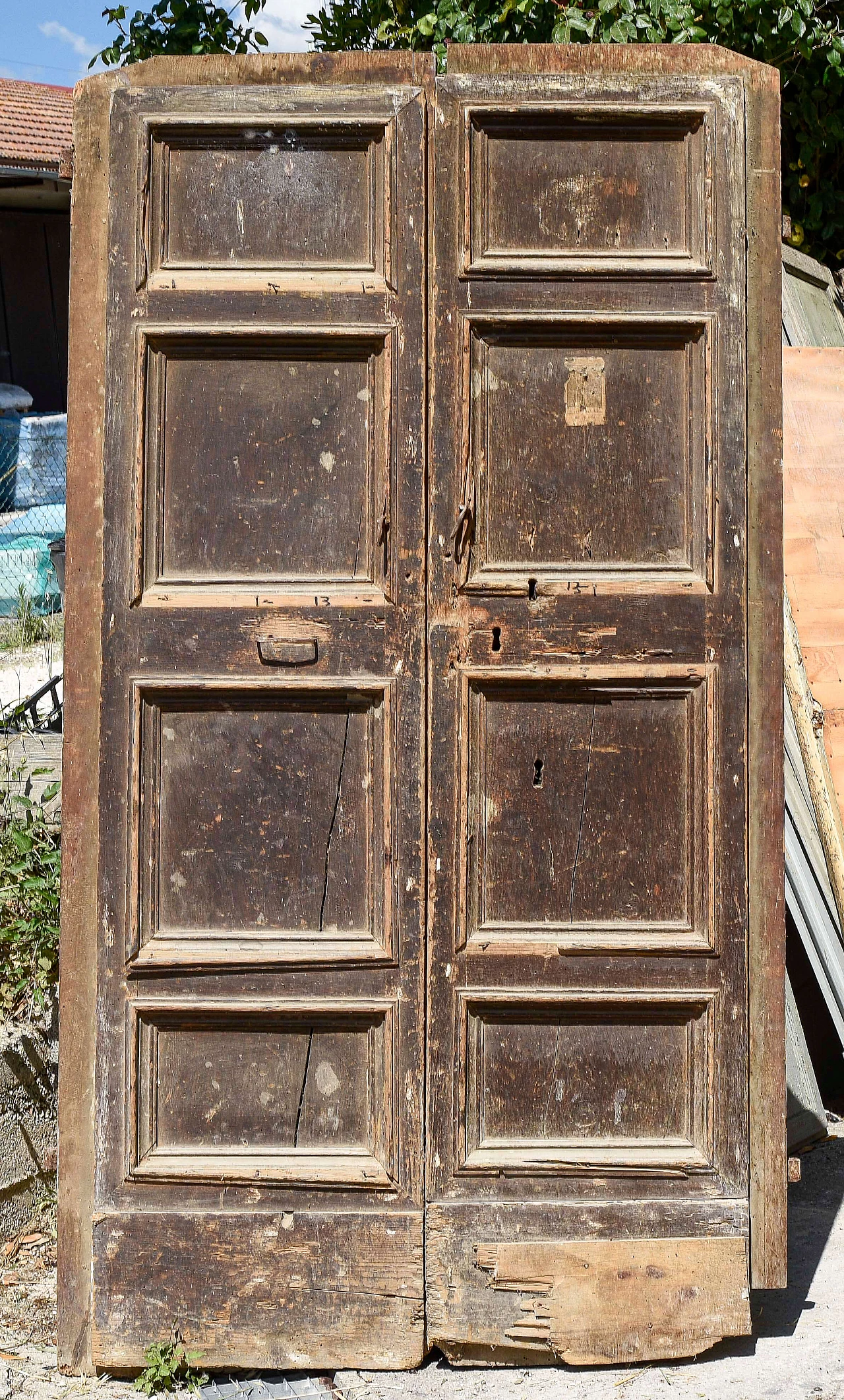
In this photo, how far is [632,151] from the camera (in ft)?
8.01

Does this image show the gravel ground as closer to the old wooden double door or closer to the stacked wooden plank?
the old wooden double door

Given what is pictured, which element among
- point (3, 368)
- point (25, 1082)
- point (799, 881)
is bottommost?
point (25, 1082)

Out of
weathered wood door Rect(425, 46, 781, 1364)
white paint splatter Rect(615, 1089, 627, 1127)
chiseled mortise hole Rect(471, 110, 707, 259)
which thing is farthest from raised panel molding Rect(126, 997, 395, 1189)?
chiseled mortise hole Rect(471, 110, 707, 259)

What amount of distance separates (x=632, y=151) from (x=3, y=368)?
10.9 meters

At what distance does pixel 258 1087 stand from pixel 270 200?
1961 millimetres

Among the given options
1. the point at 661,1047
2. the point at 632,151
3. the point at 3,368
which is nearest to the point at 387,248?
the point at 632,151

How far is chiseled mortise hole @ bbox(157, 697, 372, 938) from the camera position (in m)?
2.48

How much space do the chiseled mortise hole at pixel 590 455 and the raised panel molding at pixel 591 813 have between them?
11.5 inches

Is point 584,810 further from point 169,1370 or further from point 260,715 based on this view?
point 169,1370

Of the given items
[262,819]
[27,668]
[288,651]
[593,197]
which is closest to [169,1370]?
[262,819]

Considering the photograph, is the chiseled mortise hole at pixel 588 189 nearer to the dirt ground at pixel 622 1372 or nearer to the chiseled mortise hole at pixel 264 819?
the chiseled mortise hole at pixel 264 819

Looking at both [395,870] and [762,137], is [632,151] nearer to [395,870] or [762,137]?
[762,137]

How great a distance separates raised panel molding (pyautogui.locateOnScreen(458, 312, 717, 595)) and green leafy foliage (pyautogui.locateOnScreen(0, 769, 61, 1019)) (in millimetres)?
1497

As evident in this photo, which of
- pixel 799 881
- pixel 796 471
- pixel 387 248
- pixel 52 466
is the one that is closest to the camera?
pixel 387 248
